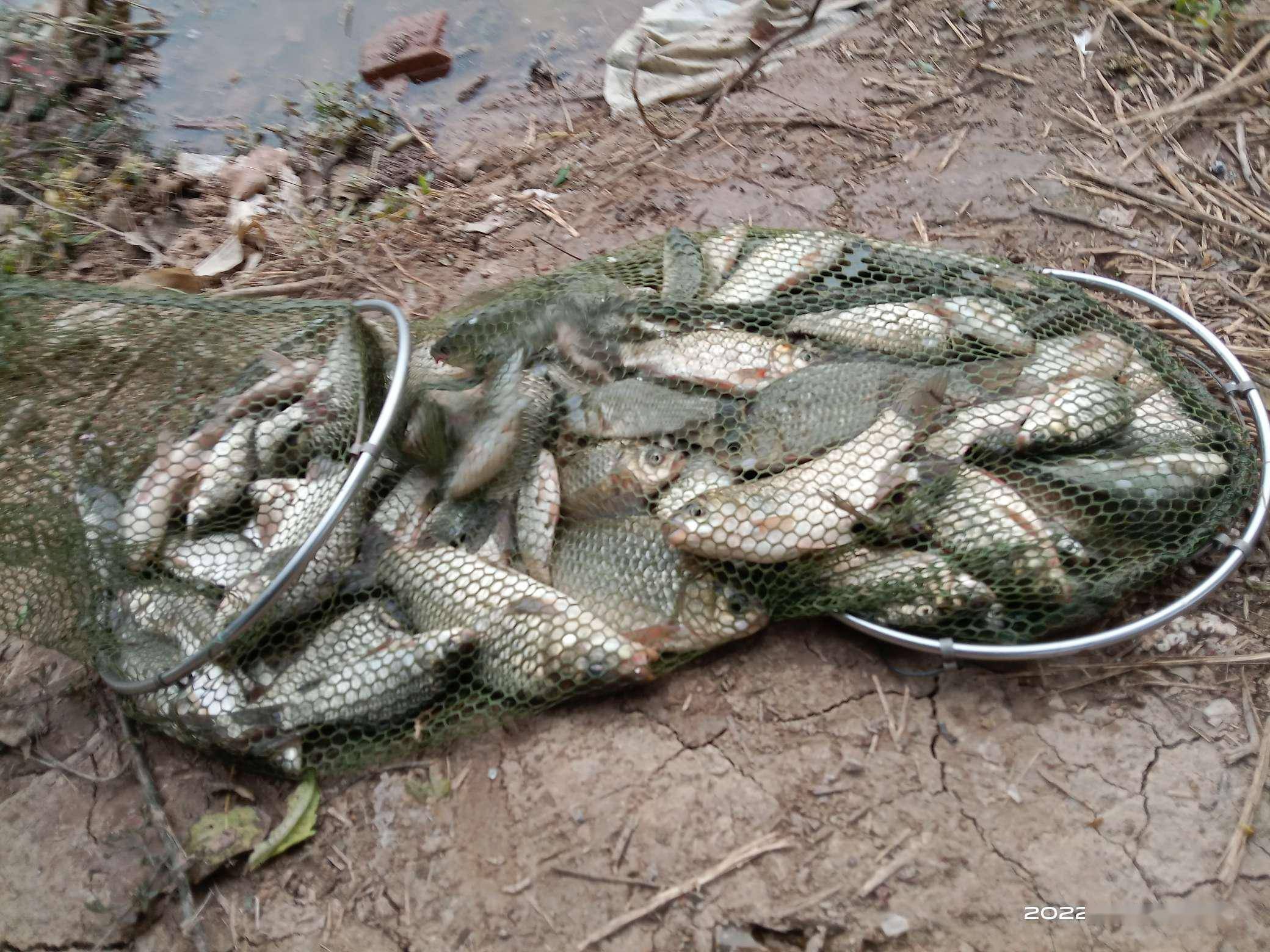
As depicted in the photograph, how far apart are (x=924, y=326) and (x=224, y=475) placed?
2.28 m

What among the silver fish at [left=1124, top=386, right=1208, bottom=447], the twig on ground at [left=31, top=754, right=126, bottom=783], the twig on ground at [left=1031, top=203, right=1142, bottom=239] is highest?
the twig on ground at [left=1031, top=203, right=1142, bottom=239]

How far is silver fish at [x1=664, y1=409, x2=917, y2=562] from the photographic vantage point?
2408mm

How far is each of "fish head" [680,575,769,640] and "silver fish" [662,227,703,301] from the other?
1.10 metres

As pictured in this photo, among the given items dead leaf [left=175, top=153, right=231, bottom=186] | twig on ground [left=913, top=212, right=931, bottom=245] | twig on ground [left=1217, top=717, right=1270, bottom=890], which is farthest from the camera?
dead leaf [left=175, top=153, right=231, bottom=186]

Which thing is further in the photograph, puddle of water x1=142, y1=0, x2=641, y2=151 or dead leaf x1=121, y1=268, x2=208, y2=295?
puddle of water x1=142, y1=0, x2=641, y2=151

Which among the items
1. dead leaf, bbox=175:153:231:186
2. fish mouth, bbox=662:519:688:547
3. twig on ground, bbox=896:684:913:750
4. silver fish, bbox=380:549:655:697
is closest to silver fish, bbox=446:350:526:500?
silver fish, bbox=380:549:655:697

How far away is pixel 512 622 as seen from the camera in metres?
2.45

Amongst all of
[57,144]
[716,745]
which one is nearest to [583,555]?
[716,745]

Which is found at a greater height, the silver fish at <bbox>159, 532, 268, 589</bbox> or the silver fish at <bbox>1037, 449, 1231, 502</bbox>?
the silver fish at <bbox>1037, 449, 1231, 502</bbox>

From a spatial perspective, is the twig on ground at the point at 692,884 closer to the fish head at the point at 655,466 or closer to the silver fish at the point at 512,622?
the silver fish at the point at 512,622

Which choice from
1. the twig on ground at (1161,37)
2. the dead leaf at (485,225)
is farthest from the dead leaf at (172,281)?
the twig on ground at (1161,37)

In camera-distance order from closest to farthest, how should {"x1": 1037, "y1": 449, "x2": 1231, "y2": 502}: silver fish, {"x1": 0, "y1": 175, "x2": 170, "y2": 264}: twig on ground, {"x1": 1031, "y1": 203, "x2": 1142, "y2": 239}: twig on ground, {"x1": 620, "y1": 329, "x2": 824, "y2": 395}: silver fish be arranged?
{"x1": 1037, "y1": 449, "x2": 1231, "y2": 502}: silver fish → {"x1": 620, "y1": 329, "x2": 824, "y2": 395}: silver fish → {"x1": 1031, "y1": 203, "x2": 1142, "y2": 239}: twig on ground → {"x1": 0, "y1": 175, "x2": 170, "y2": 264}: twig on ground

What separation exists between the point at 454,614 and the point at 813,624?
109 centimetres

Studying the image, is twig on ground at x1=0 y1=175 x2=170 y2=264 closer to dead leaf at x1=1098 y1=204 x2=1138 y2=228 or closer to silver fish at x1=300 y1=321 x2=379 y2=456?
silver fish at x1=300 y1=321 x2=379 y2=456
